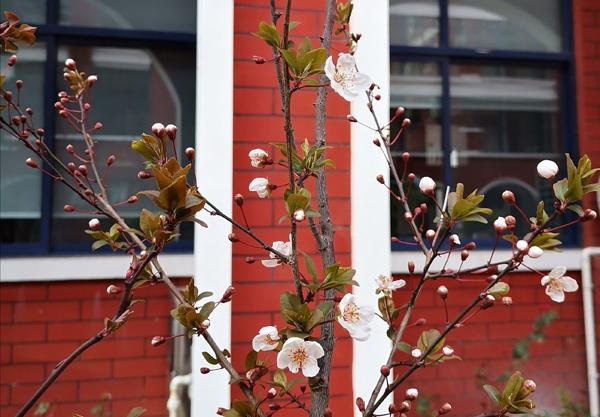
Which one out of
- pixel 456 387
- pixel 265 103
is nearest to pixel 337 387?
pixel 456 387

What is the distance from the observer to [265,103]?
81.8 inches

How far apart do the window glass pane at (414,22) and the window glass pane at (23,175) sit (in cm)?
188

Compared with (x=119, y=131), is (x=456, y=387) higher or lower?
lower

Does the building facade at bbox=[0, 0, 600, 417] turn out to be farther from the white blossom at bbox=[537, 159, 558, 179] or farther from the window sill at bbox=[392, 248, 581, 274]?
the white blossom at bbox=[537, 159, 558, 179]

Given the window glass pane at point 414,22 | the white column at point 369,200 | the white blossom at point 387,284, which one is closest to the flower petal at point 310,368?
the white blossom at point 387,284

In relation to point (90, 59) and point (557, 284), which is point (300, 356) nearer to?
point (557, 284)

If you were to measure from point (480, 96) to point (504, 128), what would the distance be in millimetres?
246

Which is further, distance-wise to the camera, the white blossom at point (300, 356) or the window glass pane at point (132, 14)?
the window glass pane at point (132, 14)

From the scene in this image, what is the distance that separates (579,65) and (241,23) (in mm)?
2073

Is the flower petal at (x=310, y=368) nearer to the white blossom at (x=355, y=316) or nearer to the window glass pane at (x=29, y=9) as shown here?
the white blossom at (x=355, y=316)

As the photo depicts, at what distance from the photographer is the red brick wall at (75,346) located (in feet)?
7.56

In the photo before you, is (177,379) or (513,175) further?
(513,175)

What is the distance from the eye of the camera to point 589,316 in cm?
274

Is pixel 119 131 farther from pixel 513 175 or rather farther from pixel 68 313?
pixel 513 175
